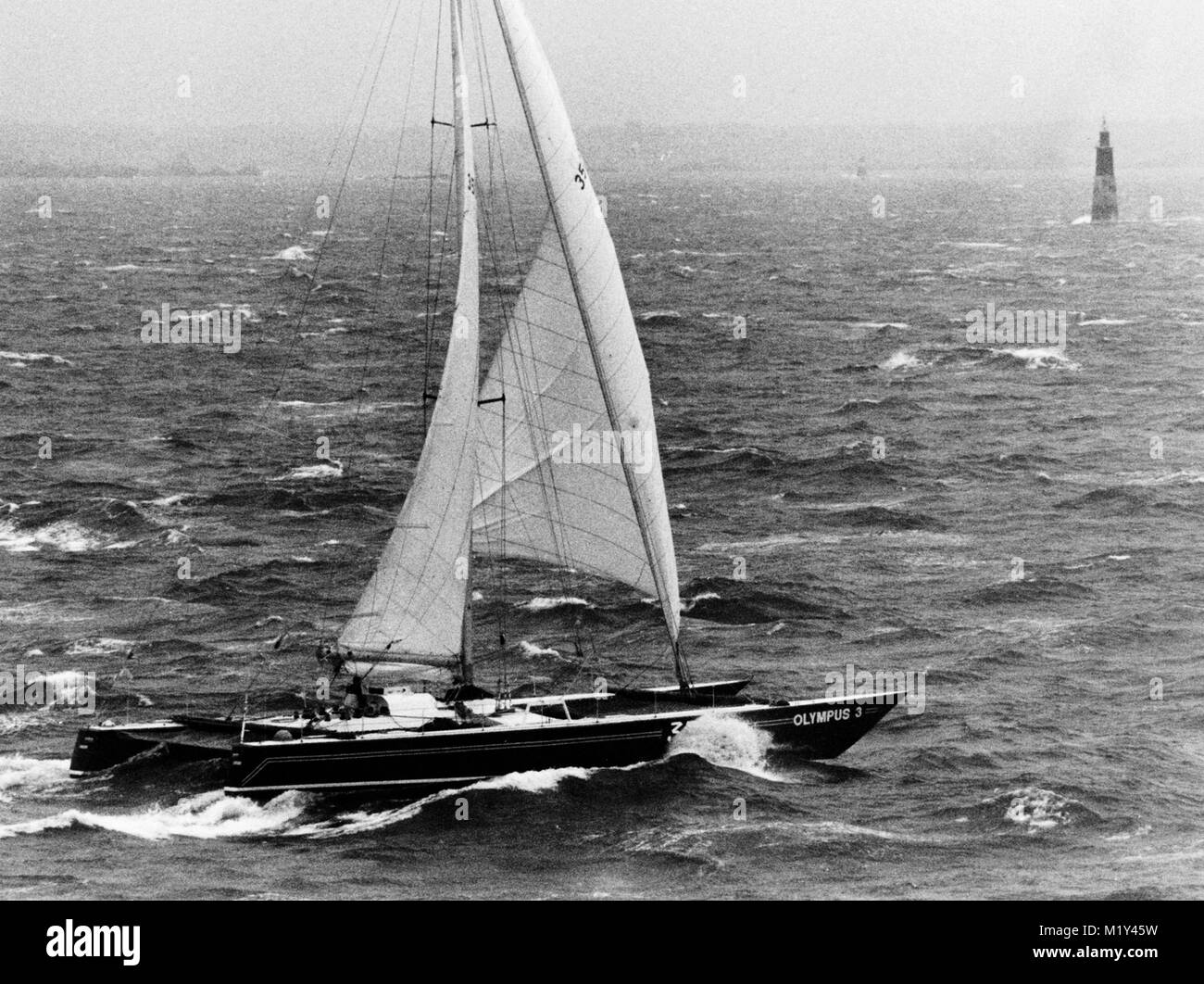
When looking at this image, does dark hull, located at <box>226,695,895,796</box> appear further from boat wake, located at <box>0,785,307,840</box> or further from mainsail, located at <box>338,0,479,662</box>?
mainsail, located at <box>338,0,479,662</box>

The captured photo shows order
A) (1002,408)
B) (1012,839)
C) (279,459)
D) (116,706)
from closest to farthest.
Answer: (1012,839), (116,706), (279,459), (1002,408)

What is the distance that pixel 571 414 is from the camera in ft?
134

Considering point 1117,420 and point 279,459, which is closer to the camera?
point 279,459

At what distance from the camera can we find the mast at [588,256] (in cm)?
3825

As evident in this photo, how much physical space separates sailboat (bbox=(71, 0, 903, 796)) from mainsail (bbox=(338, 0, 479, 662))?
0.13ft

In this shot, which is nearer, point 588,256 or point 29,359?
point 588,256

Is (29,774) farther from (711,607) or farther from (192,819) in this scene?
(711,607)

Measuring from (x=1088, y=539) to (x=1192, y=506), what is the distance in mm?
6783

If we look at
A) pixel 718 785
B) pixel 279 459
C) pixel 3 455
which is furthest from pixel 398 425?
pixel 718 785

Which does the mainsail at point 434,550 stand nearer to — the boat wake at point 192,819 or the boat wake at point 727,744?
the boat wake at point 192,819

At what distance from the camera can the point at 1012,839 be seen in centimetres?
3869

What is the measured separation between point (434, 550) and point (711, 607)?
16966 millimetres

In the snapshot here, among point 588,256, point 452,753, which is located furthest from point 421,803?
point 588,256
